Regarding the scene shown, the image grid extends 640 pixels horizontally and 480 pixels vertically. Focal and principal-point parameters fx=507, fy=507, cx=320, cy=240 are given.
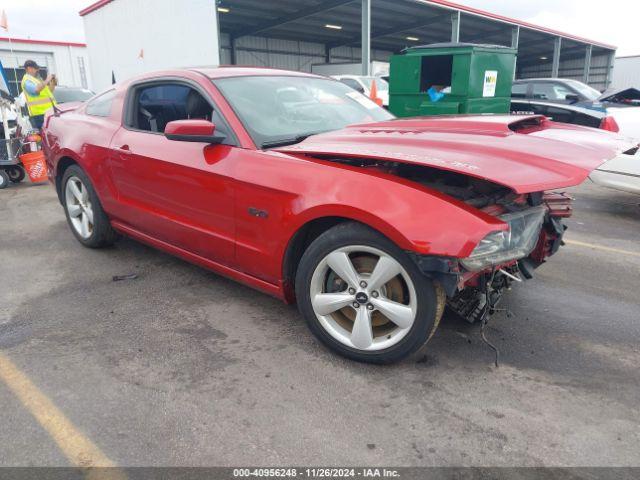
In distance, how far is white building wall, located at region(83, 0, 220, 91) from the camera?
13.6 metres

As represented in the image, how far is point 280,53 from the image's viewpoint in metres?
28.7

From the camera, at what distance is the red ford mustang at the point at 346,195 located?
7.48ft

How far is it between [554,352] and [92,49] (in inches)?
790

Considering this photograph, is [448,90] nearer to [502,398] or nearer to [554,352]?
[554,352]

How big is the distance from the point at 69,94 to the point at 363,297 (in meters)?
12.6

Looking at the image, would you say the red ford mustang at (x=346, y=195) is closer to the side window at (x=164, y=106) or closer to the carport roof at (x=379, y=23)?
the side window at (x=164, y=106)

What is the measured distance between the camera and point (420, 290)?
7.63 ft

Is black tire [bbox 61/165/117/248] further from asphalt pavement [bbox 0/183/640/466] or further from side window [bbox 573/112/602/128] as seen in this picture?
side window [bbox 573/112/602/128]

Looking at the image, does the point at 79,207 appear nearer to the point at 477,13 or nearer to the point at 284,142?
the point at 284,142

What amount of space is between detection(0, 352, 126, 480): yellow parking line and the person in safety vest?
22.7ft

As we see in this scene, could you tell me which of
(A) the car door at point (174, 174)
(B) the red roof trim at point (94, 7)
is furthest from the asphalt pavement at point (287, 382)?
(B) the red roof trim at point (94, 7)

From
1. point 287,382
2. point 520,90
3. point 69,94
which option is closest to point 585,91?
point 520,90

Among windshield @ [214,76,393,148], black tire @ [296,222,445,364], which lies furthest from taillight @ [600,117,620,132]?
black tire @ [296,222,445,364]

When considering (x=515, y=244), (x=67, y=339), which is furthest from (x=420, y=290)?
(x=67, y=339)
